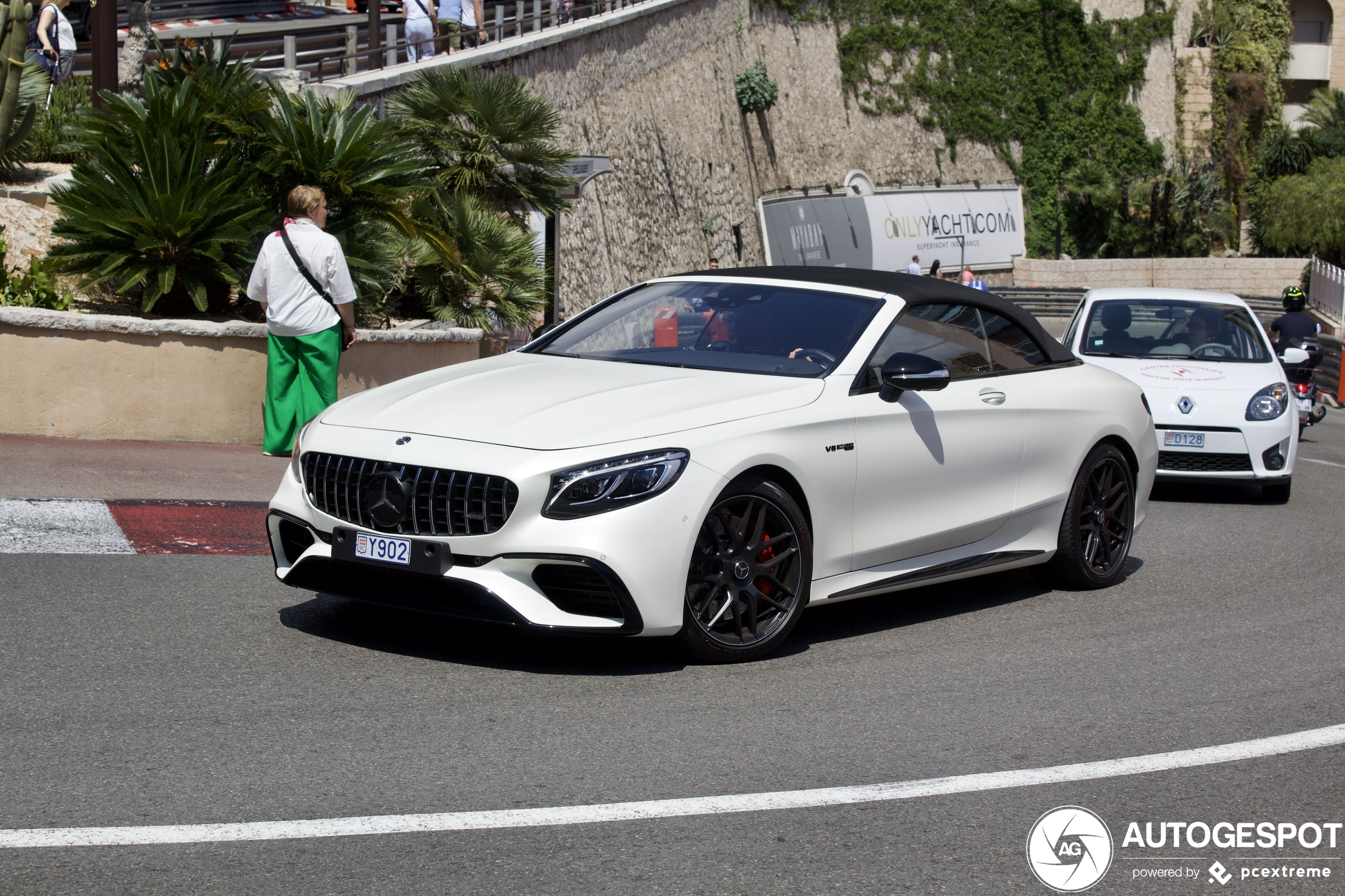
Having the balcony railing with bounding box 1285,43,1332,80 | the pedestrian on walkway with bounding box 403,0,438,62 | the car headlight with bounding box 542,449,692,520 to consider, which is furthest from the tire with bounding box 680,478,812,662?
the balcony railing with bounding box 1285,43,1332,80

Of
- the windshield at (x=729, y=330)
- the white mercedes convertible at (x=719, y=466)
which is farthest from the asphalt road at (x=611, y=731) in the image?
the windshield at (x=729, y=330)

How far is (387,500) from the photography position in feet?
18.0

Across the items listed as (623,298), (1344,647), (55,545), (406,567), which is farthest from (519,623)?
(1344,647)

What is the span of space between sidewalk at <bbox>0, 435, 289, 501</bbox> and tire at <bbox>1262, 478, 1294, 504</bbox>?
773cm

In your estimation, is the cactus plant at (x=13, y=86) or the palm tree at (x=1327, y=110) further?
the palm tree at (x=1327, y=110)

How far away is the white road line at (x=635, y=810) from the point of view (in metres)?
3.78

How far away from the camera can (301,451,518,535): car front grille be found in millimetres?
5289

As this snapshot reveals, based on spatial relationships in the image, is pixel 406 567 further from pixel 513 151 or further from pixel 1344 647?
A: pixel 513 151

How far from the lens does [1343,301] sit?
39.5 metres

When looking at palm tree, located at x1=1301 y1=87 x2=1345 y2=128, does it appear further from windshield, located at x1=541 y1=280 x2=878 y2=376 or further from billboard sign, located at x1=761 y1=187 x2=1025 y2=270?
windshield, located at x1=541 y1=280 x2=878 y2=376

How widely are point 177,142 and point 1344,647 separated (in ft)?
27.1

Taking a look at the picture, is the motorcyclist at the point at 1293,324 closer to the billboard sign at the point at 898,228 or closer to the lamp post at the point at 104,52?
the lamp post at the point at 104,52

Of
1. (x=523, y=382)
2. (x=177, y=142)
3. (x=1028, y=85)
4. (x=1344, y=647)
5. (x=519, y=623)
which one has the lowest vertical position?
(x=1344, y=647)

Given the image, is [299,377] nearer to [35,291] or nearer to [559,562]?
[35,291]
